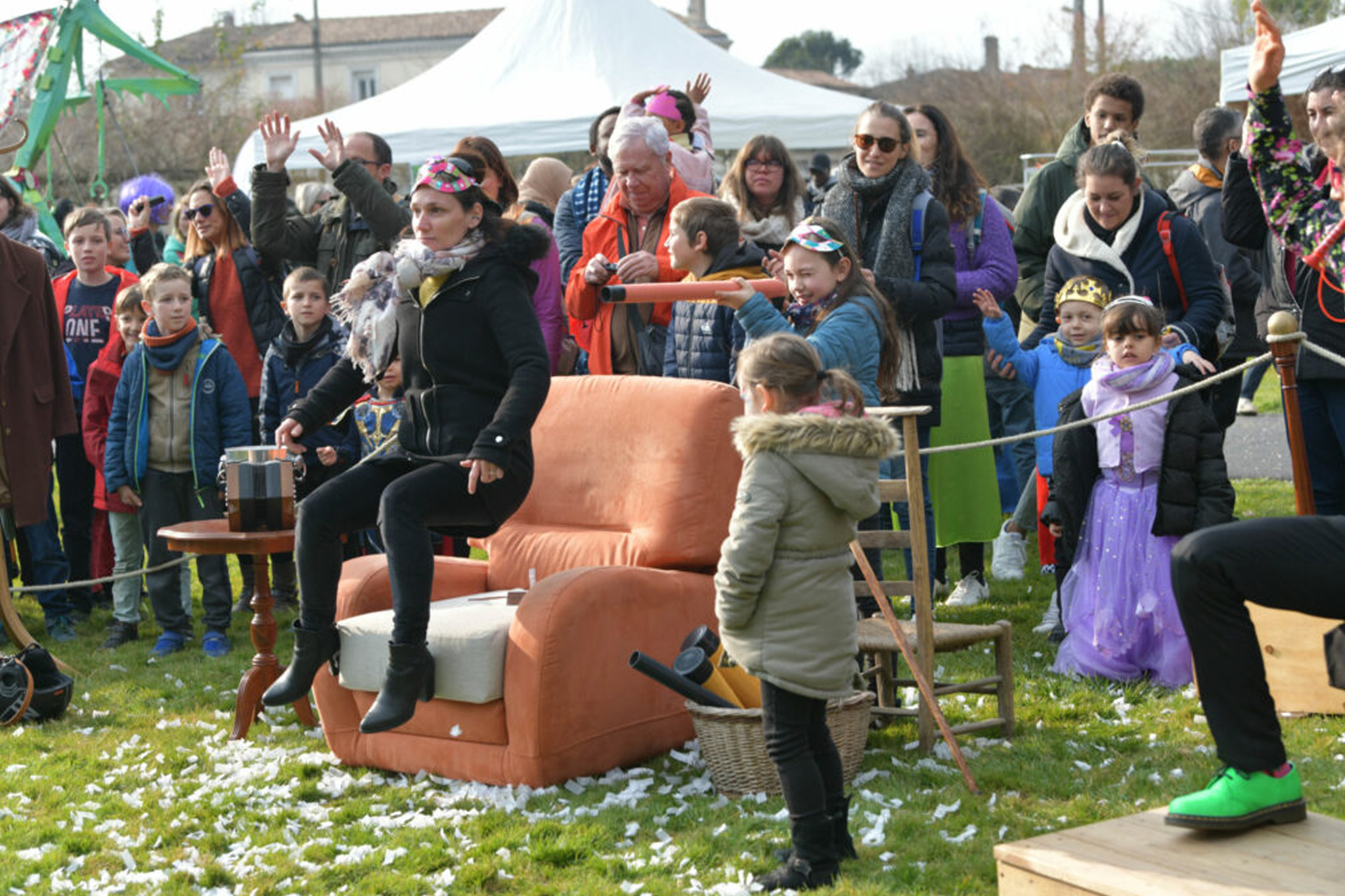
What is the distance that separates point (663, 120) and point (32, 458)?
351 cm

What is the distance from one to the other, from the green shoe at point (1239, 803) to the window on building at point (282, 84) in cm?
7100

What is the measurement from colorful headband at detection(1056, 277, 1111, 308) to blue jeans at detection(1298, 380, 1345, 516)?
1195 mm

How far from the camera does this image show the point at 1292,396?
4.46m

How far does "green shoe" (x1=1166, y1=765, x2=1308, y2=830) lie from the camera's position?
3.33m

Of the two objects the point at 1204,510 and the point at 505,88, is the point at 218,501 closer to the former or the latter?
the point at 1204,510

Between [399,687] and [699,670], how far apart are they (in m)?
0.94

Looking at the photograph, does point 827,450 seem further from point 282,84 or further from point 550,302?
point 282,84

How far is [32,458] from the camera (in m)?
7.32

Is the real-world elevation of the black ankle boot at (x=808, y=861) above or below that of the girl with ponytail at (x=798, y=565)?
below

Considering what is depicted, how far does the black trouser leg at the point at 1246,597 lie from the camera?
3.25 meters

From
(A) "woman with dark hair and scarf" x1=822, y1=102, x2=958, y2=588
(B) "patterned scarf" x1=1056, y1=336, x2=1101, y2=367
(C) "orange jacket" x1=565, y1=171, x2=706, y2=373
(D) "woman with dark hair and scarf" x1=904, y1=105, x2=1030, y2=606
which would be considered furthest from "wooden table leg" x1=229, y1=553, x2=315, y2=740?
(B) "patterned scarf" x1=1056, y1=336, x2=1101, y2=367

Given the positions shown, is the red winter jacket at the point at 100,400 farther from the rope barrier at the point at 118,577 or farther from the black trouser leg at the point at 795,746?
the black trouser leg at the point at 795,746

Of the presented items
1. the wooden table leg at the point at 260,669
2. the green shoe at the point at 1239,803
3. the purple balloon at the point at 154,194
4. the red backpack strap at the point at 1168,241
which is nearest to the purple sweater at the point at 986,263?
the red backpack strap at the point at 1168,241

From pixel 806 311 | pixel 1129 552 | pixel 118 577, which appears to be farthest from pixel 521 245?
pixel 118 577
